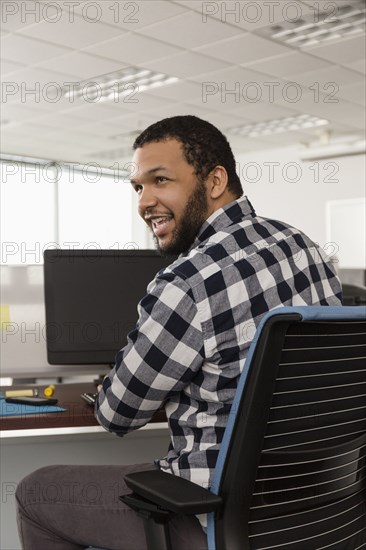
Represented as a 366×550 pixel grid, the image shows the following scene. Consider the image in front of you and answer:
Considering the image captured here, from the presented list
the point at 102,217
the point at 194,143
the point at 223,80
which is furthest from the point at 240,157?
the point at 194,143

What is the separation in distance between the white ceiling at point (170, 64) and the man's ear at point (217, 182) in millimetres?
3084

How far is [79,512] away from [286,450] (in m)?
0.43

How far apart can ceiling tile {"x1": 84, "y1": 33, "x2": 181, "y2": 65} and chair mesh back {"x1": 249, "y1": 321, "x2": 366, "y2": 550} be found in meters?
4.00

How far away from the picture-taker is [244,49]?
503cm

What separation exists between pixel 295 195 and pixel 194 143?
774cm

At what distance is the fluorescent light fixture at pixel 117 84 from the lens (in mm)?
5781

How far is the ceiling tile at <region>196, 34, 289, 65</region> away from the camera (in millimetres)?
4840

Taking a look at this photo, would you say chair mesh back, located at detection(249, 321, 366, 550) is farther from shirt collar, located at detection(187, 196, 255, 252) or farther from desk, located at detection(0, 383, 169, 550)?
desk, located at detection(0, 383, 169, 550)

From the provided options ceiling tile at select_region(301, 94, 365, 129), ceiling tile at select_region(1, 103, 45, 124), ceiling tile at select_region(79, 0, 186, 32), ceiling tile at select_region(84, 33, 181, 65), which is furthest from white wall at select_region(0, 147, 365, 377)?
ceiling tile at select_region(79, 0, 186, 32)

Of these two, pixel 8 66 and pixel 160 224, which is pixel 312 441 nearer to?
pixel 160 224

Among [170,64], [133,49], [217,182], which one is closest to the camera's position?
[217,182]

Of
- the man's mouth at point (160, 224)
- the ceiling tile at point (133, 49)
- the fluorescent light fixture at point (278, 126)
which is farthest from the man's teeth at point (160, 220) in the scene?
the fluorescent light fixture at point (278, 126)

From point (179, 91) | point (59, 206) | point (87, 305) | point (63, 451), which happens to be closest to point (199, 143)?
point (87, 305)

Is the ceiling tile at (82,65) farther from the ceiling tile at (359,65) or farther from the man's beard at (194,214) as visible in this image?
the man's beard at (194,214)
